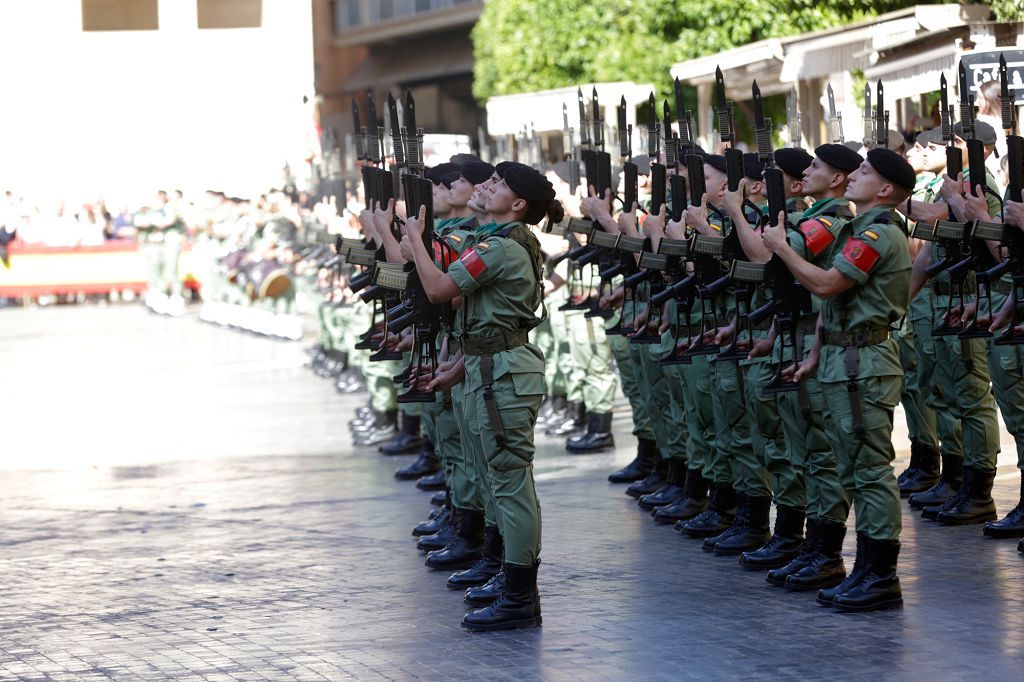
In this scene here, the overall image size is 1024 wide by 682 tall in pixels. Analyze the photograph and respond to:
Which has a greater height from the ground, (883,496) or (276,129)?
(276,129)

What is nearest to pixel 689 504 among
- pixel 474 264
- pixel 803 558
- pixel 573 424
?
pixel 803 558

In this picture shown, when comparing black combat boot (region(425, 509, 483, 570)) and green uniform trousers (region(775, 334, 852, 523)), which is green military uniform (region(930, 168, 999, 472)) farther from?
black combat boot (region(425, 509, 483, 570))

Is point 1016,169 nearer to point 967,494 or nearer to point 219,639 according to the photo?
point 967,494

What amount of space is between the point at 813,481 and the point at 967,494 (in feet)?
5.63

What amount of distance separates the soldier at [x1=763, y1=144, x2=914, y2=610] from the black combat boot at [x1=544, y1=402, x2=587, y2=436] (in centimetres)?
661

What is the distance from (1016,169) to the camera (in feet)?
28.4

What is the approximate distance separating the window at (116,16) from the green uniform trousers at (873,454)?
43249mm

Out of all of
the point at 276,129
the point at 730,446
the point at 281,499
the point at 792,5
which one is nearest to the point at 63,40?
the point at 276,129

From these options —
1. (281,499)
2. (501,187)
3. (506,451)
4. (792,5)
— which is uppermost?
(792,5)

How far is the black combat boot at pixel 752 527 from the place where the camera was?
30.4 ft

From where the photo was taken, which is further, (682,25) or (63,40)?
(63,40)

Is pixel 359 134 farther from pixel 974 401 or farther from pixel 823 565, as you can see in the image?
pixel 823 565

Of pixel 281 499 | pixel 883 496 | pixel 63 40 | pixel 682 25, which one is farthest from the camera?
pixel 63 40

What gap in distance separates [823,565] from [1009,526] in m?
1.46
